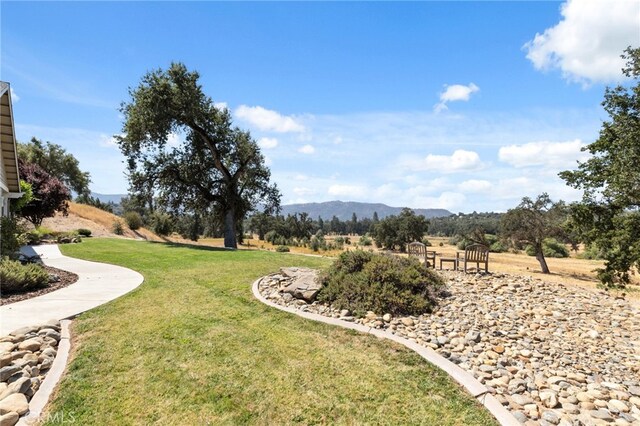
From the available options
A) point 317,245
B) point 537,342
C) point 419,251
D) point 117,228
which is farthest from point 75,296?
point 317,245

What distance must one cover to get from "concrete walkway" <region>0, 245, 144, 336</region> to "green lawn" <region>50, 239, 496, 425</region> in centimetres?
77

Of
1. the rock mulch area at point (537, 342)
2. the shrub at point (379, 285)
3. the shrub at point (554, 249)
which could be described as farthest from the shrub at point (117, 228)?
the shrub at point (554, 249)

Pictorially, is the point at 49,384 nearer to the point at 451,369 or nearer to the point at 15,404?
the point at 15,404

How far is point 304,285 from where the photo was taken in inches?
325

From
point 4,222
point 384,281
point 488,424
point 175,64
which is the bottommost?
point 488,424

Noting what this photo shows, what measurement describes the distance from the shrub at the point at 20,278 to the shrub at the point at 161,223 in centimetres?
2846

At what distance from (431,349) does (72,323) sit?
631 cm

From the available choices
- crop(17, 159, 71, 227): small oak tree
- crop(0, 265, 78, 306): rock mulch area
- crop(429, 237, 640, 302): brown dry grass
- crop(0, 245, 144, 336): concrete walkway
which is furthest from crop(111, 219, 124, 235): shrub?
crop(429, 237, 640, 302): brown dry grass

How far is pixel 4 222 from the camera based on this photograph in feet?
37.4

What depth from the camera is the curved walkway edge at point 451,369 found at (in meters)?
3.76

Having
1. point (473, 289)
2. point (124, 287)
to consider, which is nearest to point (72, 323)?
point (124, 287)

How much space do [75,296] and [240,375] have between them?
6033mm

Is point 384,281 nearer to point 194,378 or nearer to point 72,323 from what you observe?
point 194,378

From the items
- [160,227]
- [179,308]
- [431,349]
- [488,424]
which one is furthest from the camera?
[160,227]
